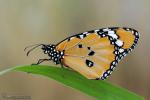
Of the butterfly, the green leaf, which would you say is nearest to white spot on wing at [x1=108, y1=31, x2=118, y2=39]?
the butterfly

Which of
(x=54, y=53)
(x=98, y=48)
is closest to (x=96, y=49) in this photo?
(x=98, y=48)

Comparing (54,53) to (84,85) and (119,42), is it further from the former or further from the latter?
(84,85)

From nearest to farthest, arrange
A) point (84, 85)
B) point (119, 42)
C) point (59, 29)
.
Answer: point (84, 85), point (119, 42), point (59, 29)

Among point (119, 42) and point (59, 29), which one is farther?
point (59, 29)

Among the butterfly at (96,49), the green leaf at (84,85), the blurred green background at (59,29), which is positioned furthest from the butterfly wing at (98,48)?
the blurred green background at (59,29)

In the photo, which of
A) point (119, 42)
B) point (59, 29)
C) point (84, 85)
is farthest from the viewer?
point (59, 29)

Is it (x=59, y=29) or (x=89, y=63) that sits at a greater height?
(x=59, y=29)

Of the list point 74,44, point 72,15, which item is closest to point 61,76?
point 74,44
